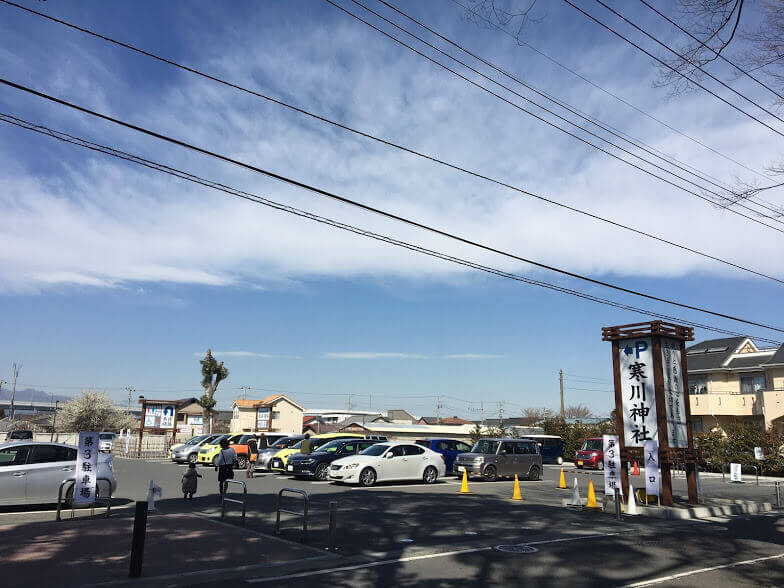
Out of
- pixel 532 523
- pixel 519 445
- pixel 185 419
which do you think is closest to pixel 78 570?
pixel 532 523

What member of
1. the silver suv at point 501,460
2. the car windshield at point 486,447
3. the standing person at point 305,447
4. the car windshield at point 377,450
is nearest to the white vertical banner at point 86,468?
the car windshield at point 377,450

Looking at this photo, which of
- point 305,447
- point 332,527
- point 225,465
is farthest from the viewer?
point 305,447

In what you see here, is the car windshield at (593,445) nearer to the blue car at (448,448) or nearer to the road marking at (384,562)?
the blue car at (448,448)

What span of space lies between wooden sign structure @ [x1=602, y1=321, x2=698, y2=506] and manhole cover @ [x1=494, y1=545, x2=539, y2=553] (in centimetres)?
732

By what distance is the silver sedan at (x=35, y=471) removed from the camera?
1280cm

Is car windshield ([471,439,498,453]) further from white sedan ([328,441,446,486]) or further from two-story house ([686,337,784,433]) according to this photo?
two-story house ([686,337,784,433])

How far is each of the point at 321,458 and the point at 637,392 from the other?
1199 cm

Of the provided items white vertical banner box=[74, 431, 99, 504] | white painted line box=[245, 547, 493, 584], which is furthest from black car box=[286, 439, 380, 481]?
white painted line box=[245, 547, 493, 584]

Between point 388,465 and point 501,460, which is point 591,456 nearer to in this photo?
point 501,460

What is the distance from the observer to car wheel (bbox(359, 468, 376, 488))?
20.2 m

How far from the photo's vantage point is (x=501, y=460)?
24438 millimetres

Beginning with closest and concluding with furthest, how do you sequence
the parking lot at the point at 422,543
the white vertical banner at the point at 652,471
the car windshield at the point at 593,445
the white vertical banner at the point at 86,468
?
the parking lot at the point at 422,543
the white vertical banner at the point at 86,468
the white vertical banner at the point at 652,471
the car windshield at the point at 593,445

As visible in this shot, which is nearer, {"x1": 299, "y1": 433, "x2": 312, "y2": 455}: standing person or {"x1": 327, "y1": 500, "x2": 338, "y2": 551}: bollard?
{"x1": 327, "y1": 500, "x2": 338, "y2": 551}: bollard

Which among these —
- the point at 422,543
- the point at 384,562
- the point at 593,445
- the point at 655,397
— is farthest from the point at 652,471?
the point at 593,445
